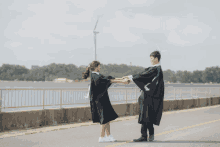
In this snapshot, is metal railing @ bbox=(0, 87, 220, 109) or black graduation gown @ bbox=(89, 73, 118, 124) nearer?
black graduation gown @ bbox=(89, 73, 118, 124)

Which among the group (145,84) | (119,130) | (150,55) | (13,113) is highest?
(150,55)

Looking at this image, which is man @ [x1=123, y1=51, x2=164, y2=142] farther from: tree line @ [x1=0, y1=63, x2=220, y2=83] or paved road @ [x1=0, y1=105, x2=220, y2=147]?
tree line @ [x1=0, y1=63, x2=220, y2=83]

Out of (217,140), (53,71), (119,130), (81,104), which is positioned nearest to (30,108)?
(81,104)

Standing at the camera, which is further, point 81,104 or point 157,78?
point 81,104

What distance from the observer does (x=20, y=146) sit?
6.35m

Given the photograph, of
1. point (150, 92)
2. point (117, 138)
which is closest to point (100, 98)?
point (150, 92)

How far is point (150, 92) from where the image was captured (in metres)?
6.19

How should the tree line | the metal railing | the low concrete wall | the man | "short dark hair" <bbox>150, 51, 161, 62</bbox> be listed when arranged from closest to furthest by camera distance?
the man, "short dark hair" <bbox>150, 51, 161, 62</bbox>, the low concrete wall, the metal railing, the tree line

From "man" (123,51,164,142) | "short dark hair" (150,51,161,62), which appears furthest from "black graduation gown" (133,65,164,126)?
"short dark hair" (150,51,161,62)

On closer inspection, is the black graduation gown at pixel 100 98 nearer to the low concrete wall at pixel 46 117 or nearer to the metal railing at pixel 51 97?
the low concrete wall at pixel 46 117

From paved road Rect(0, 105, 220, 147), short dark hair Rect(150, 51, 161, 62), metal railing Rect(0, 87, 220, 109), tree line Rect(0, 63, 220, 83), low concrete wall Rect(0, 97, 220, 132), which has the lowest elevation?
paved road Rect(0, 105, 220, 147)

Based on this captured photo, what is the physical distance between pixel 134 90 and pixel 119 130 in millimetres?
5455

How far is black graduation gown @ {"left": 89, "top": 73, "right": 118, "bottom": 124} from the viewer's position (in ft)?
20.3

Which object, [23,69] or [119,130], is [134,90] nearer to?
[119,130]
